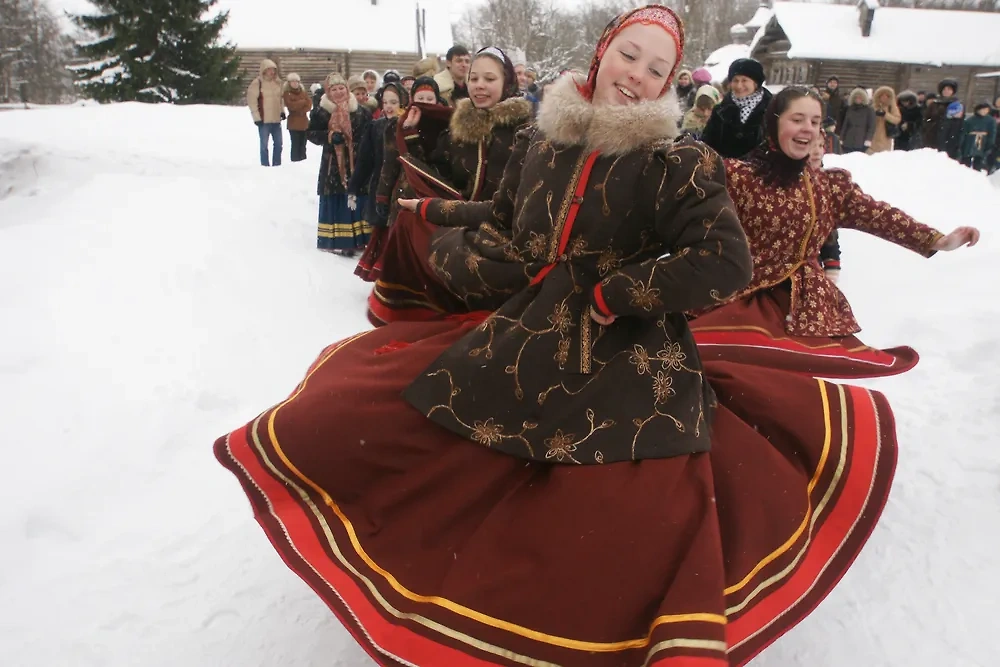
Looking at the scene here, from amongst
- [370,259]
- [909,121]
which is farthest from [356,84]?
[909,121]

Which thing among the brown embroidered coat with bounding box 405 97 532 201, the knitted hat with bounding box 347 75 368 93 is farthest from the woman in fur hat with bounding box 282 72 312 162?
the brown embroidered coat with bounding box 405 97 532 201

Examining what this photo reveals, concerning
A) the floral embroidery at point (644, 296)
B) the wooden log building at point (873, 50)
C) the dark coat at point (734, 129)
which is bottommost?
the floral embroidery at point (644, 296)

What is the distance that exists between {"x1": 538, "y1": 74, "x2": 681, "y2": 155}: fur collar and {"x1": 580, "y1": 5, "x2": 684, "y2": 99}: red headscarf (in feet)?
0.18

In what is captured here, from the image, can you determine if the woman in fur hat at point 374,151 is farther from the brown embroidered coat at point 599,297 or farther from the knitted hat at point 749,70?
the brown embroidered coat at point 599,297

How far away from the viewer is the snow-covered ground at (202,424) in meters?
2.51

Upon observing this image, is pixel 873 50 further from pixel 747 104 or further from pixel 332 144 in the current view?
pixel 747 104

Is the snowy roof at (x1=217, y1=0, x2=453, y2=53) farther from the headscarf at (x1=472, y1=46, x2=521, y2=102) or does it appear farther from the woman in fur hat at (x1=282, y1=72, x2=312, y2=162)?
the headscarf at (x1=472, y1=46, x2=521, y2=102)

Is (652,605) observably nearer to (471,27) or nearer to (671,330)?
(671,330)

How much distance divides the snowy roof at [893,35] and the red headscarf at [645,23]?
27541 mm

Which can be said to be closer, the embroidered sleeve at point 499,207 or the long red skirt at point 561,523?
the long red skirt at point 561,523

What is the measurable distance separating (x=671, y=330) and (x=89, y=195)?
6.66 metres

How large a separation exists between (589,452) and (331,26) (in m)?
30.0

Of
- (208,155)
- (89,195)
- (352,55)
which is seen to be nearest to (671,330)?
(89,195)

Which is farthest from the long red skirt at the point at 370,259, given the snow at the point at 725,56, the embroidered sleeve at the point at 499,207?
the snow at the point at 725,56
